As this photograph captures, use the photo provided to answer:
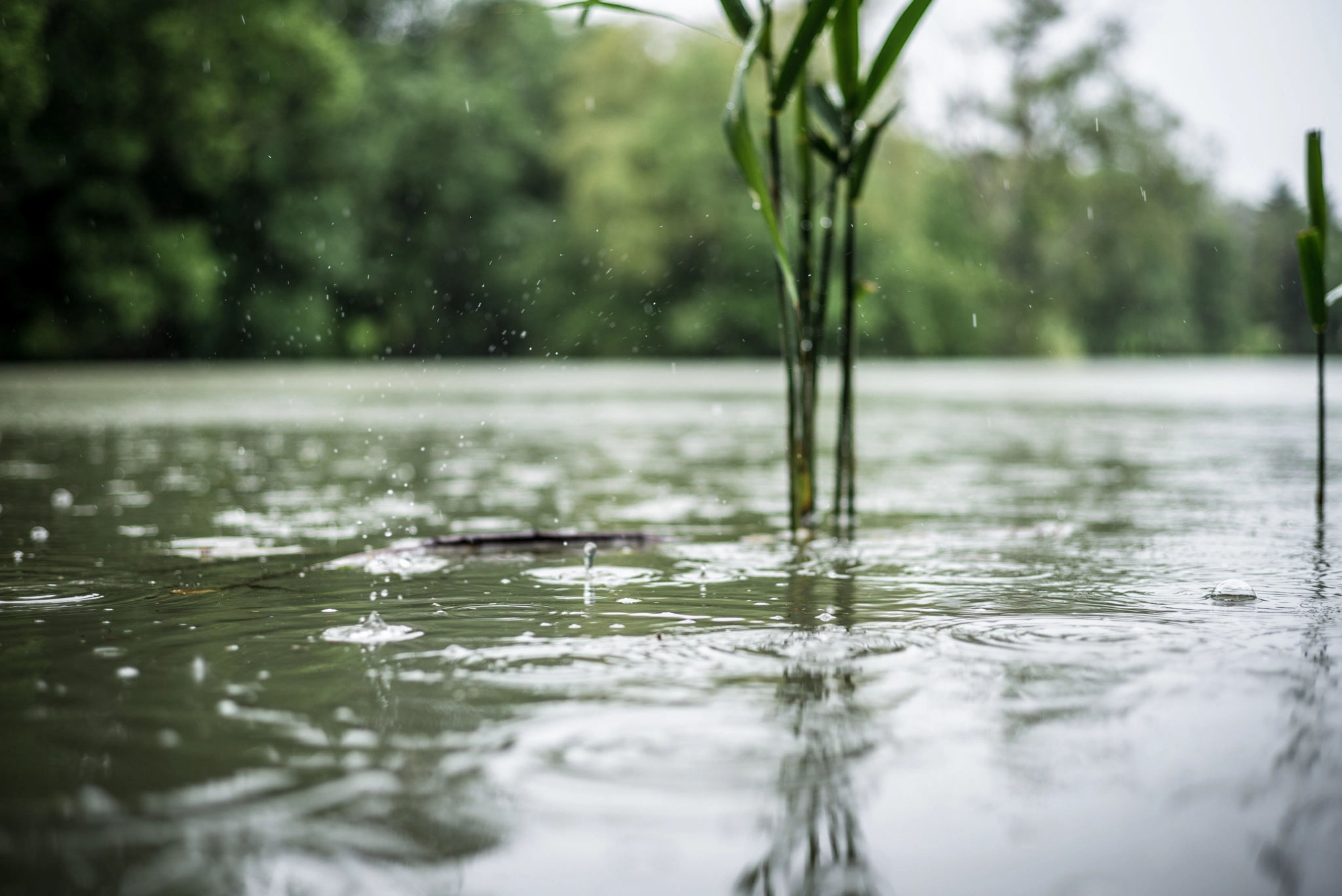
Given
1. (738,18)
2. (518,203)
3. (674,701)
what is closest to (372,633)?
(674,701)

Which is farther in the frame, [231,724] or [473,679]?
[473,679]

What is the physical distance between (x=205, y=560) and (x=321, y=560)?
29 centimetres

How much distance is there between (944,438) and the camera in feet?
27.3

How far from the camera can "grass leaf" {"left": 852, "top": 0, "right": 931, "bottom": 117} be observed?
3.40 meters

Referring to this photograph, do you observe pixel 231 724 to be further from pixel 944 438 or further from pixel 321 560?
pixel 944 438

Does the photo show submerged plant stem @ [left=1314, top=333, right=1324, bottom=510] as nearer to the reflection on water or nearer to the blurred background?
the reflection on water

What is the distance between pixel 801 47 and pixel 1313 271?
5.64ft

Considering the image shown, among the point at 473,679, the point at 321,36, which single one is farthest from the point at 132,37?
the point at 473,679

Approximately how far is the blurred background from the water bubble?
68.1 ft

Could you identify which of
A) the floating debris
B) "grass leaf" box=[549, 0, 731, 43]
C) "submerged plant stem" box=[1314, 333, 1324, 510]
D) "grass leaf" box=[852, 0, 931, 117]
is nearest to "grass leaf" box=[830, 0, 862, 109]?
"grass leaf" box=[852, 0, 931, 117]

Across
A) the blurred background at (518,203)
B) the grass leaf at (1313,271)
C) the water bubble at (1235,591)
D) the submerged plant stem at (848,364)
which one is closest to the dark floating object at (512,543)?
the submerged plant stem at (848,364)

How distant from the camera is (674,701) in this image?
1.69 m

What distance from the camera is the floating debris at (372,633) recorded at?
2.14 m

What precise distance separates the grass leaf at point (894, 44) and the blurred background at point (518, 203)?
19328 mm
